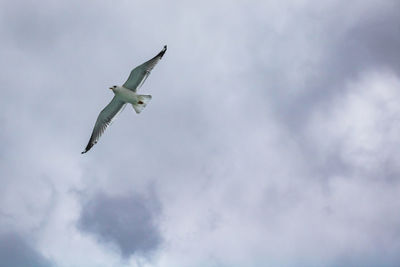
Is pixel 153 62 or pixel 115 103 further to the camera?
pixel 115 103

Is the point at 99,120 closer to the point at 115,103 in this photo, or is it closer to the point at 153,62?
the point at 115,103

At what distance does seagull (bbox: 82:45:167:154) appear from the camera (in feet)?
143

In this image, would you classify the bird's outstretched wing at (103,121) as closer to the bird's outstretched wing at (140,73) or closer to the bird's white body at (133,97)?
the bird's white body at (133,97)

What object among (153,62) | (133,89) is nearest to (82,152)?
(133,89)

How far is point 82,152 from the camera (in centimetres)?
4616

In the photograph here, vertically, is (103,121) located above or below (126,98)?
below

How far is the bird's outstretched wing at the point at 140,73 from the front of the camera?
43.0 metres

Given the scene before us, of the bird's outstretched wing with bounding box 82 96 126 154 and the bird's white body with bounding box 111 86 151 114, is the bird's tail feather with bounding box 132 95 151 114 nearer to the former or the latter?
the bird's white body with bounding box 111 86 151 114

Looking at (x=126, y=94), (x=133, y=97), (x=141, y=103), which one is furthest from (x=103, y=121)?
(x=141, y=103)

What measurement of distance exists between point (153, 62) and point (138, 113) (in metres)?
4.63

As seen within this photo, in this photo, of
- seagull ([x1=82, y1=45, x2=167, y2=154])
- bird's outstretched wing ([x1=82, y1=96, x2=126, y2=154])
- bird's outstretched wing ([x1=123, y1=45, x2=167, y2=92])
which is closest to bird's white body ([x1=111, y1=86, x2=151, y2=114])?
seagull ([x1=82, y1=45, x2=167, y2=154])

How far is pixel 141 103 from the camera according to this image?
4519 cm

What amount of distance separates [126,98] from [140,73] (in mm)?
2883

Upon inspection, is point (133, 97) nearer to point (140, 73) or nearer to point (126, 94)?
point (126, 94)
